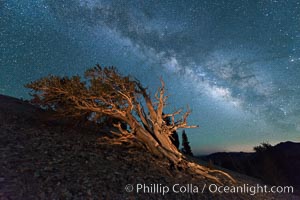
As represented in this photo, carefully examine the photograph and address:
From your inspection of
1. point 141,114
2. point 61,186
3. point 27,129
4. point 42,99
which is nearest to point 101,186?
point 61,186

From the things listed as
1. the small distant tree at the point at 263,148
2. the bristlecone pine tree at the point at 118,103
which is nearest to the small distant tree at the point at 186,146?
the small distant tree at the point at 263,148

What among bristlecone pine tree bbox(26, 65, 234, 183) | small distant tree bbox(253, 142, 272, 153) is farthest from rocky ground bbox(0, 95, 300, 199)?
small distant tree bbox(253, 142, 272, 153)

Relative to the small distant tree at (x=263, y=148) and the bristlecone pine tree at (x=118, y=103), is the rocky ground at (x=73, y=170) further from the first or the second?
the small distant tree at (x=263, y=148)

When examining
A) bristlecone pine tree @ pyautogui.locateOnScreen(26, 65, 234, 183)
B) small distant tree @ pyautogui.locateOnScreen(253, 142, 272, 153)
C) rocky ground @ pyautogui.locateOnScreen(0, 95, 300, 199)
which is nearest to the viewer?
rocky ground @ pyautogui.locateOnScreen(0, 95, 300, 199)

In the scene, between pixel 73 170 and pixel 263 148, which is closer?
pixel 73 170

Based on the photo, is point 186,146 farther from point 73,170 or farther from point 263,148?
point 73,170

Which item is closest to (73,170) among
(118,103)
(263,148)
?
(118,103)

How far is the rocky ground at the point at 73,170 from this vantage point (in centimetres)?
499

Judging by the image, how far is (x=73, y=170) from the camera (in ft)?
20.8

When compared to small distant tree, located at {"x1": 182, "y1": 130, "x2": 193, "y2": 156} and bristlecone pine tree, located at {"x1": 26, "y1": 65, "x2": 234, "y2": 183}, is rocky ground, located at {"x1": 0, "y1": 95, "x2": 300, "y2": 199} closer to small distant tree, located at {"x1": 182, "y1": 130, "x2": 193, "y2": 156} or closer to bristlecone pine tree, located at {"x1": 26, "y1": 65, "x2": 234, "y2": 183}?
bristlecone pine tree, located at {"x1": 26, "y1": 65, "x2": 234, "y2": 183}

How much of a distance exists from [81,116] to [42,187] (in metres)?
7.72

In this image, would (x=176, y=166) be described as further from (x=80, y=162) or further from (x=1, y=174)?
(x=1, y=174)

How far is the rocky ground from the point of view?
16.4 feet

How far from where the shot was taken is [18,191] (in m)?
4.51
